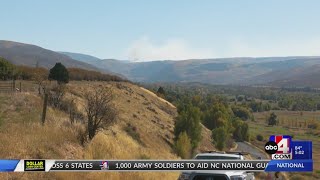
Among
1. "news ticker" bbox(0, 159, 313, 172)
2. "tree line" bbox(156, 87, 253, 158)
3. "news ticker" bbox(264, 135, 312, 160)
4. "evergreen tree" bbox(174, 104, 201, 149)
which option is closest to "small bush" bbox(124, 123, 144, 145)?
"tree line" bbox(156, 87, 253, 158)

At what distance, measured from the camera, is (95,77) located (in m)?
104

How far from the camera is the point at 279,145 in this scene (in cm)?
Answer: 891

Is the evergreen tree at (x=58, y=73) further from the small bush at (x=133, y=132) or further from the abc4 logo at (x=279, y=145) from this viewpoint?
the abc4 logo at (x=279, y=145)

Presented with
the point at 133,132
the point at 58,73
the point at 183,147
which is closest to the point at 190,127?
the point at 183,147

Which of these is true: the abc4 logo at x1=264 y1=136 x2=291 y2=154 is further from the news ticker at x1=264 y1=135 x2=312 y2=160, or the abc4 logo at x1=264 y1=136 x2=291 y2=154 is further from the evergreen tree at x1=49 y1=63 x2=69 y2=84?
the evergreen tree at x1=49 y1=63 x2=69 y2=84

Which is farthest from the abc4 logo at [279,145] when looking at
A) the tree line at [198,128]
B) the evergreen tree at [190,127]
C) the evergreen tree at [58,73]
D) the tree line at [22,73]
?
the evergreen tree at [190,127]

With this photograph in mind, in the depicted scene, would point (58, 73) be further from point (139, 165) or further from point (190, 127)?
point (139, 165)

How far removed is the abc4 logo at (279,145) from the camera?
8.85m

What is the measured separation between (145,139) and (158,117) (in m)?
24.9

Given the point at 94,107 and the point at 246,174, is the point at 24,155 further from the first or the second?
the point at 94,107

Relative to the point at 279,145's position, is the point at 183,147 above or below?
below

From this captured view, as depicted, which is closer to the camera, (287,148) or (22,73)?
(287,148)

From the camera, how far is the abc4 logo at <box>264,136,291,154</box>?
348 inches

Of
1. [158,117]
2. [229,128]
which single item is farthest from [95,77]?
[229,128]
